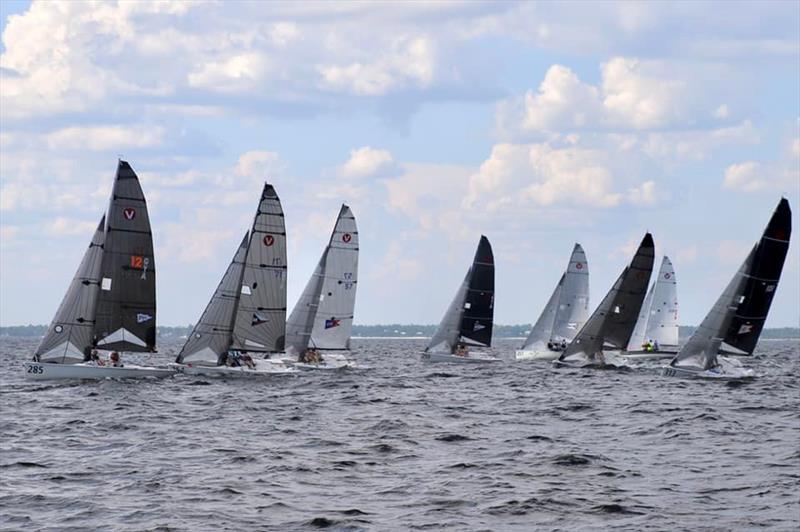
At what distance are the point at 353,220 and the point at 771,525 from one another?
1656 inches

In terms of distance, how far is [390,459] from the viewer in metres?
27.1

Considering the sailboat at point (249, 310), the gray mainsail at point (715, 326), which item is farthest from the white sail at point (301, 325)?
the gray mainsail at point (715, 326)

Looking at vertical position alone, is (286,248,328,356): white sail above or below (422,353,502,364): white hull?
above

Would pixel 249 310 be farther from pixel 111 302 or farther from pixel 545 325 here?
pixel 545 325

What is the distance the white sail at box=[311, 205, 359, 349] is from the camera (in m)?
60.3

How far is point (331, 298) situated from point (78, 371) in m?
17.2

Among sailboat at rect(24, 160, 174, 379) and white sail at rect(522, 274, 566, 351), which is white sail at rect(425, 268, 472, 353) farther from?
sailboat at rect(24, 160, 174, 379)

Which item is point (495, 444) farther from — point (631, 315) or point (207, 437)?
point (631, 315)

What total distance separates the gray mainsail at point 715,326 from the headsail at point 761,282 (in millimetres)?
200

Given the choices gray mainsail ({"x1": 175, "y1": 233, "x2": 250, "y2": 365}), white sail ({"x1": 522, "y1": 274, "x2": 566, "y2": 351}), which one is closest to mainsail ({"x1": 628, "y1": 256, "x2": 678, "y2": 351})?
white sail ({"x1": 522, "y1": 274, "x2": 566, "y2": 351})

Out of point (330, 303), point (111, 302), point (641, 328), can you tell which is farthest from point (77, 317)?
A: point (641, 328)

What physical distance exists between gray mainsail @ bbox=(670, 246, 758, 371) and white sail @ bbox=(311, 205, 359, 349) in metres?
16.3

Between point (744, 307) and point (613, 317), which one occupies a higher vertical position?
point (744, 307)

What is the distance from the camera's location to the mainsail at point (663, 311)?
88.6 m
